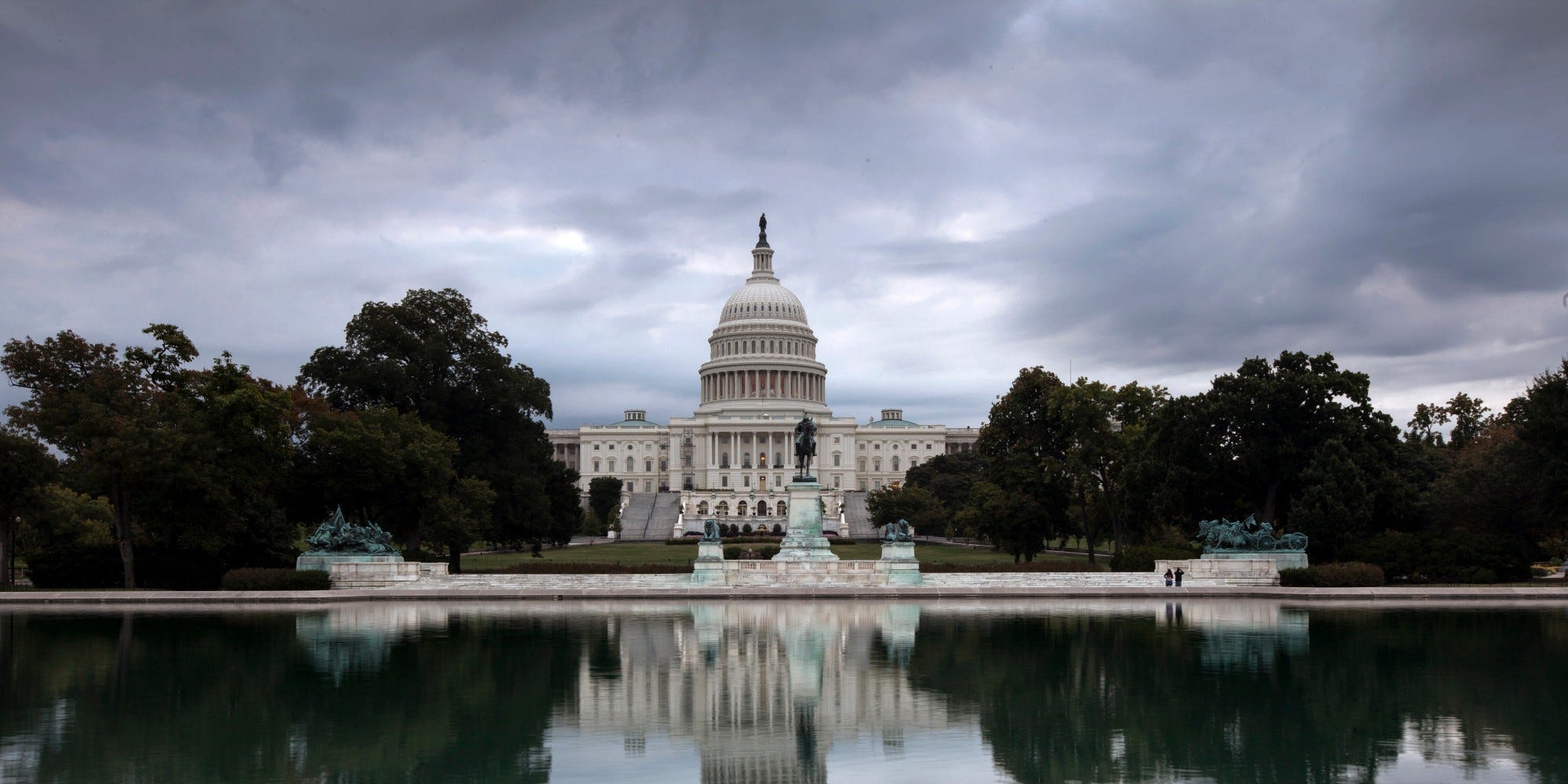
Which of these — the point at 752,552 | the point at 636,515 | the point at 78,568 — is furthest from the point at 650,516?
the point at 78,568

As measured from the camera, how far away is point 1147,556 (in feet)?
148

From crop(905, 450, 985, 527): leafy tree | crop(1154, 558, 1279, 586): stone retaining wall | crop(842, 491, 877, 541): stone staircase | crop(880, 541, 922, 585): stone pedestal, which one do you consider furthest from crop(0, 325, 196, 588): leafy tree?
crop(842, 491, 877, 541): stone staircase

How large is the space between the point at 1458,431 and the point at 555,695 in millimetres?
75194

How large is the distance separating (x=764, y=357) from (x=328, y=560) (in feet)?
406

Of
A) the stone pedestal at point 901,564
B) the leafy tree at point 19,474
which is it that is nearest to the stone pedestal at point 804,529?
the stone pedestal at point 901,564

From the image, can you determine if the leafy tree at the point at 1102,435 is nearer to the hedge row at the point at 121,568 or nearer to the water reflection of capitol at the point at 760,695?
the water reflection of capitol at the point at 760,695

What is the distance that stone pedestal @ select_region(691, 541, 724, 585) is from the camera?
40125 millimetres

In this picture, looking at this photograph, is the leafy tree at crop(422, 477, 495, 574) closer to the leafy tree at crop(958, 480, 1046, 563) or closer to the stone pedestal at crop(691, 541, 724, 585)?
the stone pedestal at crop(691, 541, 724, 585)

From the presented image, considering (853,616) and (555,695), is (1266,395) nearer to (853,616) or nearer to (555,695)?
(853,616)

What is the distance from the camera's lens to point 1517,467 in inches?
1746

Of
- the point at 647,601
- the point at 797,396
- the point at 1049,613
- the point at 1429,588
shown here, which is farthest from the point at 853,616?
the point at 797,396

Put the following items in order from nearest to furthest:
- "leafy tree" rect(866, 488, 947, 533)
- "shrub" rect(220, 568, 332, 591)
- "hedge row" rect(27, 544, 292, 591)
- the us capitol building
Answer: "shrub" rect(220, 568, 332, 591)
"hedge row" rect(27, 544, 292, 591)
"leafy tree" rect(866, 488, 947, 533)
the us capitol building

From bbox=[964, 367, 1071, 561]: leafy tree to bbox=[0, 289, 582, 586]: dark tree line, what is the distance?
21.2 meters

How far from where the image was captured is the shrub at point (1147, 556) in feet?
146
